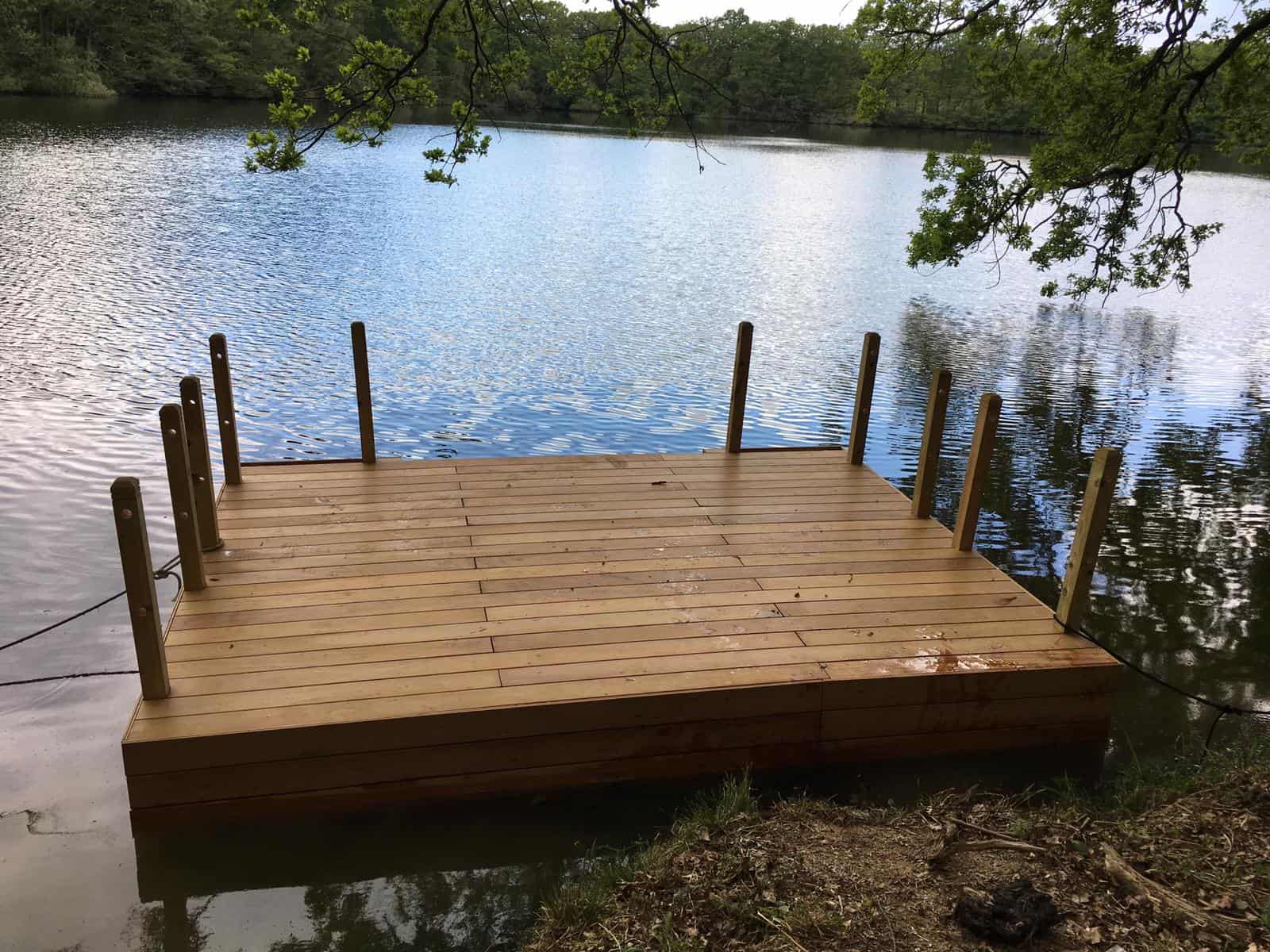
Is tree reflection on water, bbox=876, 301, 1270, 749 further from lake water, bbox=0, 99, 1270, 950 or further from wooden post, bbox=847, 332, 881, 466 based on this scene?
wooden post, bbox=847, 332, 881, 466

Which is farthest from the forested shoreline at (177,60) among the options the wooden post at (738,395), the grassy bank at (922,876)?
the grassy bank at (922,876)

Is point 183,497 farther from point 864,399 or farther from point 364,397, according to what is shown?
point 864,399

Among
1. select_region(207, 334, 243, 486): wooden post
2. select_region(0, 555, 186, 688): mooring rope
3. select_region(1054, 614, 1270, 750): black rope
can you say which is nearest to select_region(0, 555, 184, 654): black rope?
select_region(0, 555, 186, 688): mooring rope

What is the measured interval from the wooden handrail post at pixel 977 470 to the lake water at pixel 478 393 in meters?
1.22

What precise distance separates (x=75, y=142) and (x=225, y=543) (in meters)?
27.9

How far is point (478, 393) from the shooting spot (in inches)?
432

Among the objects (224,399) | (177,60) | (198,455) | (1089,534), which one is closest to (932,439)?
(1089,534)

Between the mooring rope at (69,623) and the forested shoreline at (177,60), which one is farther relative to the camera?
the forested shoreline at (177,60)

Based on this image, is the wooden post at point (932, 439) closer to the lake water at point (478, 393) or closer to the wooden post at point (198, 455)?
the lake water at point (478, 393)

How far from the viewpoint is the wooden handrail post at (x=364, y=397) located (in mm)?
6469

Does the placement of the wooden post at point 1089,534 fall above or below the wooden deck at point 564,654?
above

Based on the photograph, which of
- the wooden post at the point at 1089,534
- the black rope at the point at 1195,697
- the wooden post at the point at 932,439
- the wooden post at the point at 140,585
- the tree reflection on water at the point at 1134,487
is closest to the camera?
the wooden post at the point at 140,585

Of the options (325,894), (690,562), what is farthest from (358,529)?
(325,894)

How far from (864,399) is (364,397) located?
11.5 feet
